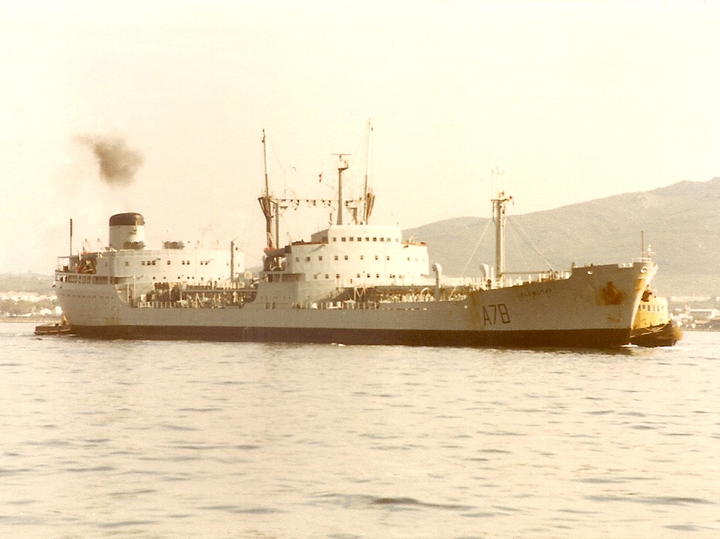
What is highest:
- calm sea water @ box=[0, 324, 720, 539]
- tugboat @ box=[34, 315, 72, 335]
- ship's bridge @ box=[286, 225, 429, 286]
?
ship's bridge @ box=[286, 225, 429, 286]

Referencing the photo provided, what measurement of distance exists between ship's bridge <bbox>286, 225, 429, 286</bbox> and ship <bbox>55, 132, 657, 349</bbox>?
65mm

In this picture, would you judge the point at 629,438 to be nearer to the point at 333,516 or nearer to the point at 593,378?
the point at 333,516

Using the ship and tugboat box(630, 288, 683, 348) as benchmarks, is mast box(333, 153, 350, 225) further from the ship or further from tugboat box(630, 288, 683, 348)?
tugboat box(630, 288, 683, 348)

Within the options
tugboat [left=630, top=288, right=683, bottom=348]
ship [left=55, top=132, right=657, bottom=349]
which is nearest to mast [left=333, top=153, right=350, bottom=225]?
ship [left=55, top=132, right=657, bottom=349]

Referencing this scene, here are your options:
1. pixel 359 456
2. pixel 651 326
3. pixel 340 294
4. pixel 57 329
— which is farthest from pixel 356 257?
pixel 359 456

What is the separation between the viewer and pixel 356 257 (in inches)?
2447

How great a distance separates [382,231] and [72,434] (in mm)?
42604

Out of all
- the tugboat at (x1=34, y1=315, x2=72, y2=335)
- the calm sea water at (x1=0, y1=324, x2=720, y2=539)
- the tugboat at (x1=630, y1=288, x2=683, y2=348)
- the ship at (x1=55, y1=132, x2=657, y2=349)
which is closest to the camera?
the calm sea water at (x1=0, y1=324, x2=720, y2=539)

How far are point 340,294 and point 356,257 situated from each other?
2.37 metres

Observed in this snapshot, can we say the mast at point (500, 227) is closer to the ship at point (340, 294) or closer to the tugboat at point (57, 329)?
the ship at point (340, 294)

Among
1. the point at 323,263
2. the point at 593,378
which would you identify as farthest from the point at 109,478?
the point at 323,263

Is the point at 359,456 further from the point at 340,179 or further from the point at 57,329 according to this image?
the point at 57,329

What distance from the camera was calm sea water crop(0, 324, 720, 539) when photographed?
13828 millimetres

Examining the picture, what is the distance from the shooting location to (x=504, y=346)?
51.9 metres
